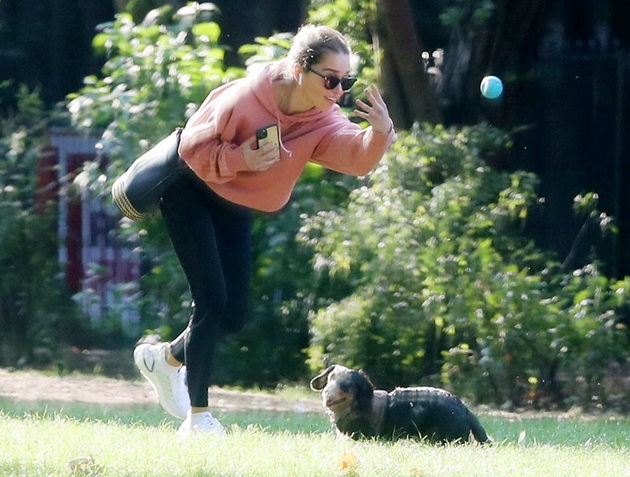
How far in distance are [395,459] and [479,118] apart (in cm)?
655

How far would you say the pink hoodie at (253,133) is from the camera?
16.3 ft

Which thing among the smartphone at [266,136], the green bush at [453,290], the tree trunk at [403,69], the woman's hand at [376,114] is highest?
the tree trunk at [403,69]

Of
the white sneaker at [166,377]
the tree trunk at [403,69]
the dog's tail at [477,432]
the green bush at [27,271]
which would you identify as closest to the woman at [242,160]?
the white sneaker at [166,377]

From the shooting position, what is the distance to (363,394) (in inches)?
215

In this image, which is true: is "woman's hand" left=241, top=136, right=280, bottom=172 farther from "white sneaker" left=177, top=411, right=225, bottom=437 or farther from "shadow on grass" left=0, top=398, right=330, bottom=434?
"shadow on grass" left=0, top=398, right=330, bottom=434

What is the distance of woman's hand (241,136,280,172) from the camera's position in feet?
15.8

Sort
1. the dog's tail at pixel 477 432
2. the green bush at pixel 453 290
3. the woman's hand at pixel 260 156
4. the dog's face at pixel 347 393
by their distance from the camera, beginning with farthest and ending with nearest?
the green bush at pixel 453 290
the dog's tail at pixel 477 432
the dog's face at pixel 347 393
the woman's hand at pixel 260 156

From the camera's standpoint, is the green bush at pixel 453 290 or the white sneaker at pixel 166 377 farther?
the green bush at pixel 453 290

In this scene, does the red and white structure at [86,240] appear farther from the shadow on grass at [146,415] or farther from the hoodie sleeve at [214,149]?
the hoodie sleeve at [214,149]

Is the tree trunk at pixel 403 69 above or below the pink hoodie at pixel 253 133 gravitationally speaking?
above

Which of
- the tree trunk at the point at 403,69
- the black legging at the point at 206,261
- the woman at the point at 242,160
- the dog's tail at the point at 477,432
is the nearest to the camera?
the woman at the point at 242,160

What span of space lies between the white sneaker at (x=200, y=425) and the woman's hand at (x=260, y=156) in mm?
1181

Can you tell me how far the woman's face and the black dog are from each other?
4.33 ft

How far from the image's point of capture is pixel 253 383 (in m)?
9.65
